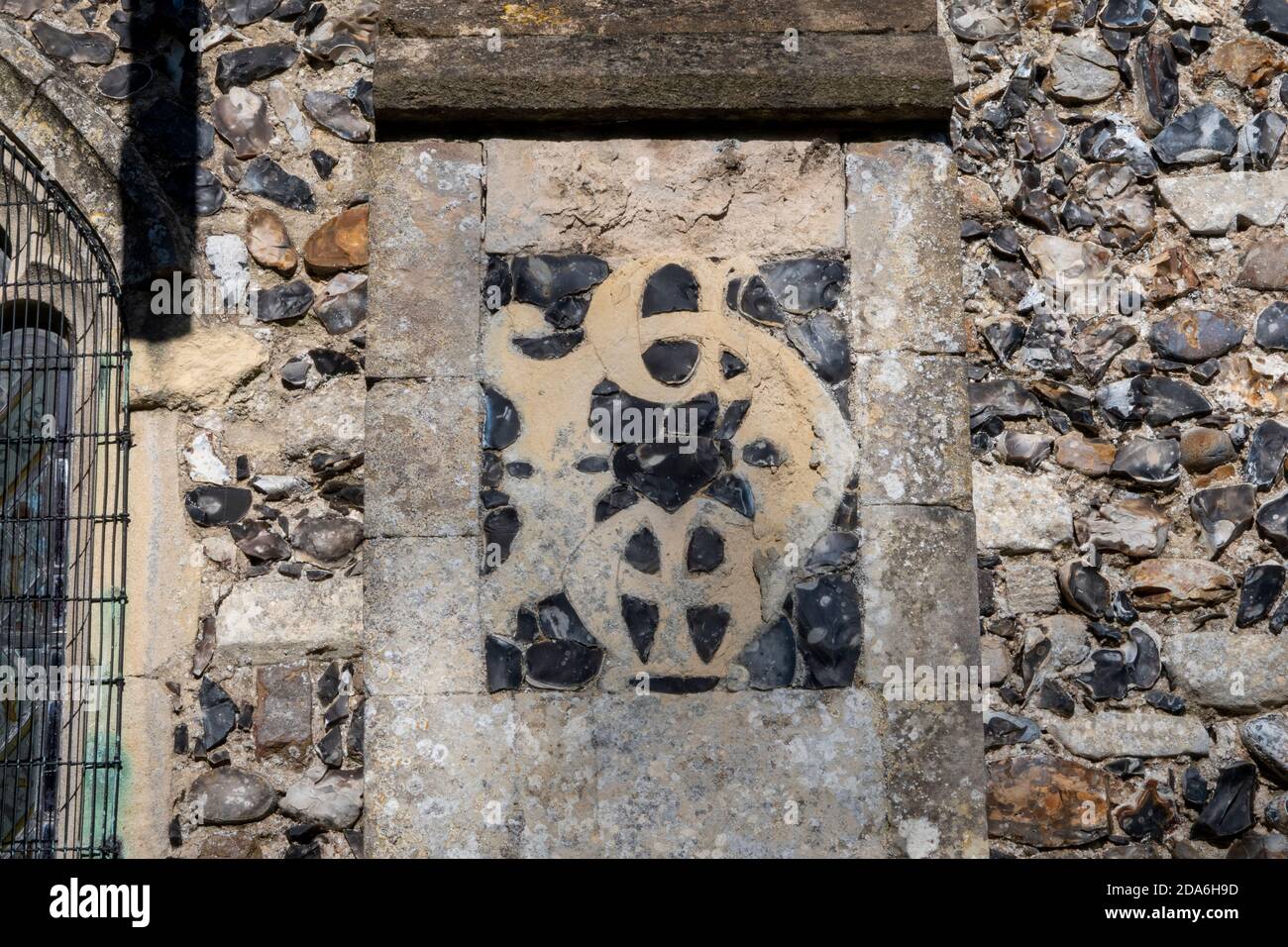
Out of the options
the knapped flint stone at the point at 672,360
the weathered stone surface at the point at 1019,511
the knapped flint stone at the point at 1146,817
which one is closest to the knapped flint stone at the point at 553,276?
the knapped flint stone at the point at 672,360

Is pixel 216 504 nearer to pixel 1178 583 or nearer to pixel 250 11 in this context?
pixel 250 11

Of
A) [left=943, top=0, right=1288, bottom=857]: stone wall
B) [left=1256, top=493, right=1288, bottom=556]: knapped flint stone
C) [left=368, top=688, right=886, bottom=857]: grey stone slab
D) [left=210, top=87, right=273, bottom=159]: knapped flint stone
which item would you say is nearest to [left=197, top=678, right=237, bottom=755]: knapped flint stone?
[left=368, top=688, right=886, bottom=857]: grey stone slab

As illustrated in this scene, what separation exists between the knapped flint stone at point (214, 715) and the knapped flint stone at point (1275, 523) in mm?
2443

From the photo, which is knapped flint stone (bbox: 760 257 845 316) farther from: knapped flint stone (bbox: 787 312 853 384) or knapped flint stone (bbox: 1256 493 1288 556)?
knapped flint stone (bbox: 1256 493 1288 556)

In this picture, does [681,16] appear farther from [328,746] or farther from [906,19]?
[328,746]

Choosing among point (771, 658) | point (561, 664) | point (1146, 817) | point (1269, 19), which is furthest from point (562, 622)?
point (1269, 19)

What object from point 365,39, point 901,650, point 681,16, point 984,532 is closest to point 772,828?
point 901,650

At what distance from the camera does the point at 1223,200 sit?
326cm

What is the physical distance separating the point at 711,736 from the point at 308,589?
991 mm

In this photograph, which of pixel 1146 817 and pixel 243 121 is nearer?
pixel 1146 817

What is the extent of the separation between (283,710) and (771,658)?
1119 millimetres

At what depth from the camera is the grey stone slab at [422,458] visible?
3.00m

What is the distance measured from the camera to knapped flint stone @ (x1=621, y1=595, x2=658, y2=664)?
116 inches

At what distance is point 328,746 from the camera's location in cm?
299
